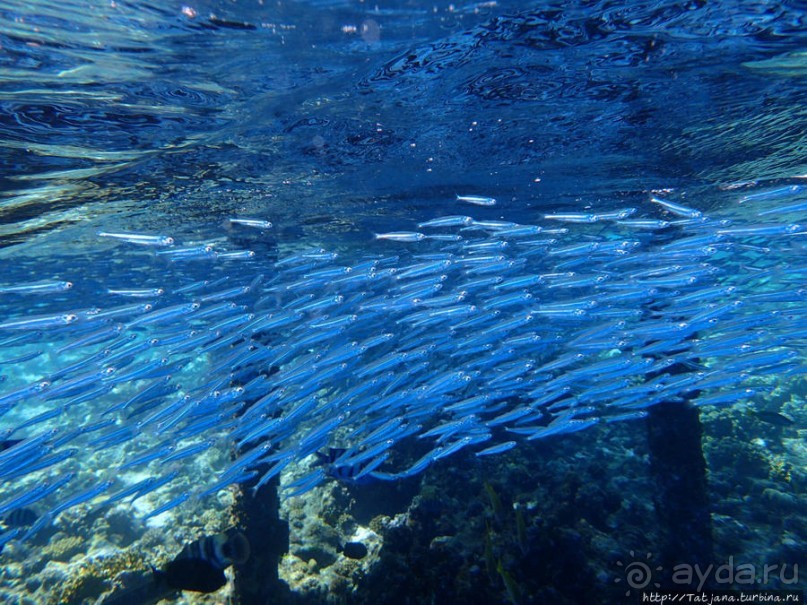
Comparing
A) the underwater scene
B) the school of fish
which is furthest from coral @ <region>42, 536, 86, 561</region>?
the school of fish

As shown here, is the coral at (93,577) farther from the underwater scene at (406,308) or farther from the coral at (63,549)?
the coral at (63,549)

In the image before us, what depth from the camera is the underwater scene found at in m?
6.57

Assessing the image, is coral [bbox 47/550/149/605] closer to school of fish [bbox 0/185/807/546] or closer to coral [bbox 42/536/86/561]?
school of fish [bbox 0/185/807/546]

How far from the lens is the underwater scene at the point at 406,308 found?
6574 millimetres

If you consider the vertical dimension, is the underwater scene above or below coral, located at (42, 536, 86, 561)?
above

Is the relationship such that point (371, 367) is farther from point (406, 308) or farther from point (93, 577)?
point (93, 577)

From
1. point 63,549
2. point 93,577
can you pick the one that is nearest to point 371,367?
point 93,577

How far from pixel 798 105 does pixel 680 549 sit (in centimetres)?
913

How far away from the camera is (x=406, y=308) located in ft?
32.3

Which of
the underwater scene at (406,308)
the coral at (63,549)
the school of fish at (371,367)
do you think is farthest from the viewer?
the coral at (63,549)

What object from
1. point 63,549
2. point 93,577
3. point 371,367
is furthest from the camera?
point 63,549

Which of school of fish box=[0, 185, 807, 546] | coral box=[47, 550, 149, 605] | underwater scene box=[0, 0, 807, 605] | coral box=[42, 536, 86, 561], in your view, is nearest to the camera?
underwater scene box=[0, 0, 807, 605]

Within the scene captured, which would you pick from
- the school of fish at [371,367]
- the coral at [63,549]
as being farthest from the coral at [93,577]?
the coral at [63,549]

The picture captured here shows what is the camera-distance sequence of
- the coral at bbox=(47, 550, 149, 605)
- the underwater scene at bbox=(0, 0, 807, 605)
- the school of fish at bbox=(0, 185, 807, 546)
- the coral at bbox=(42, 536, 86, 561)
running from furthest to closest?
1. the coral at bbox=(42, 536, 86, 561)
2. the coral at bbox=(47, 550, 149, 605)
3. the school of fish at bbox=(0, 185, 807, 546)
4. the underwater scene at bbox=(0, 0, 807, 605)
